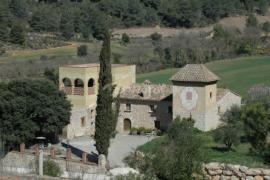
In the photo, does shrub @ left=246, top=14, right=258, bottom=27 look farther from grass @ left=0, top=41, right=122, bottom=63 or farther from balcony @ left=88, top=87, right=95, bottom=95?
balcony @ left=88, top=87, right=95, bottom=95

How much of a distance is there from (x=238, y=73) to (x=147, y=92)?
24.0 meters

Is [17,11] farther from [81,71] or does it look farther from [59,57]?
[81,71]

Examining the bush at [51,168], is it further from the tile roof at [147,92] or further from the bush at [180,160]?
the tile roof at [147,92]

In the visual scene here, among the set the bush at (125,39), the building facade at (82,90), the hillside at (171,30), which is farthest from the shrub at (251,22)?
the building facade at (82,90)

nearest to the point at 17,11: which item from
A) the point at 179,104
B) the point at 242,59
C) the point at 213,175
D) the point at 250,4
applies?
the point at 242,59

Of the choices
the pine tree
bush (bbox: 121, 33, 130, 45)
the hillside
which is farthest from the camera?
the hillside

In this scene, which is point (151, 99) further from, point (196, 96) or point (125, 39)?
point (125, 39)

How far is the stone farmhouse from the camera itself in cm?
4222

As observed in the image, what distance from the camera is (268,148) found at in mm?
32156

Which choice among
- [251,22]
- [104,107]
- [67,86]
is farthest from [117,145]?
[251,22]

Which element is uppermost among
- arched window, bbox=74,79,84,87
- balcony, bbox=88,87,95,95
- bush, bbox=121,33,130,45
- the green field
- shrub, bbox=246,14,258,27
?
shrub, bbox=246,14,258,27

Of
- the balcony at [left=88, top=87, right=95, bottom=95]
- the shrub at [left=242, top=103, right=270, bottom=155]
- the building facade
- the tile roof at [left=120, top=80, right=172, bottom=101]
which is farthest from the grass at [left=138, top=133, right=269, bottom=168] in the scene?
the balcony at [left=88, top=87, right=95, bottom=95]

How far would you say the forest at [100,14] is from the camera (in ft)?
287

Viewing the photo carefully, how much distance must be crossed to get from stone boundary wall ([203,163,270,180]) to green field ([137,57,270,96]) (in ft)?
80.9
